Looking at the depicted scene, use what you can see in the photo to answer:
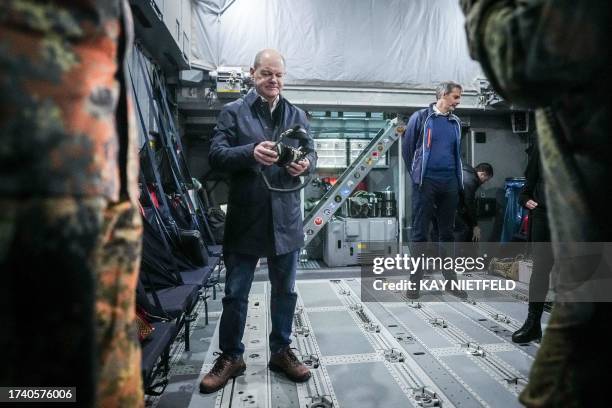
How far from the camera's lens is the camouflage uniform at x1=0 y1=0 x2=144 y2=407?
490mm

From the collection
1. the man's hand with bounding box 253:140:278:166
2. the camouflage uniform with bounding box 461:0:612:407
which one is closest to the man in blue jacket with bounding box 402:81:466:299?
the man's hand with bounding box 253:140:278:166

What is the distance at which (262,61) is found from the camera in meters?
2.12

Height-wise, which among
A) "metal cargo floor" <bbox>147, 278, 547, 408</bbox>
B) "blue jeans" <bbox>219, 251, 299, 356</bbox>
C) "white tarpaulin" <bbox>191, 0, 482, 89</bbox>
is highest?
"white tarpaulin" <bbox>191, 0, 482, 89</bbox>

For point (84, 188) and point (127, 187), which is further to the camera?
point (127, 187)

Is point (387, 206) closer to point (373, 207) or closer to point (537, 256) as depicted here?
point (373, 207)

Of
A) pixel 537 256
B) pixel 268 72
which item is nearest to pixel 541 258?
pixel 537 256

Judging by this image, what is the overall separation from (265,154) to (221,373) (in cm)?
129

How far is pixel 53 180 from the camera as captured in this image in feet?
1.70

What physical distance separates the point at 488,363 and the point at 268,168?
1947mm

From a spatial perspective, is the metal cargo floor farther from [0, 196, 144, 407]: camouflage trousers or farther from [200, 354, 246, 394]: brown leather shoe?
[0, 196, 144, 407]: camouflage trousers

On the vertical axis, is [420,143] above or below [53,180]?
above

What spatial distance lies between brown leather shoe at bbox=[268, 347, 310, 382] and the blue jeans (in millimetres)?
44

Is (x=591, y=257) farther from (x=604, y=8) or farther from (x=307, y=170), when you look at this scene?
(x=307, y=170)

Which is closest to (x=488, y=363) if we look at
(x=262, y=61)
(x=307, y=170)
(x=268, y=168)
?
(x=307, y=170)
